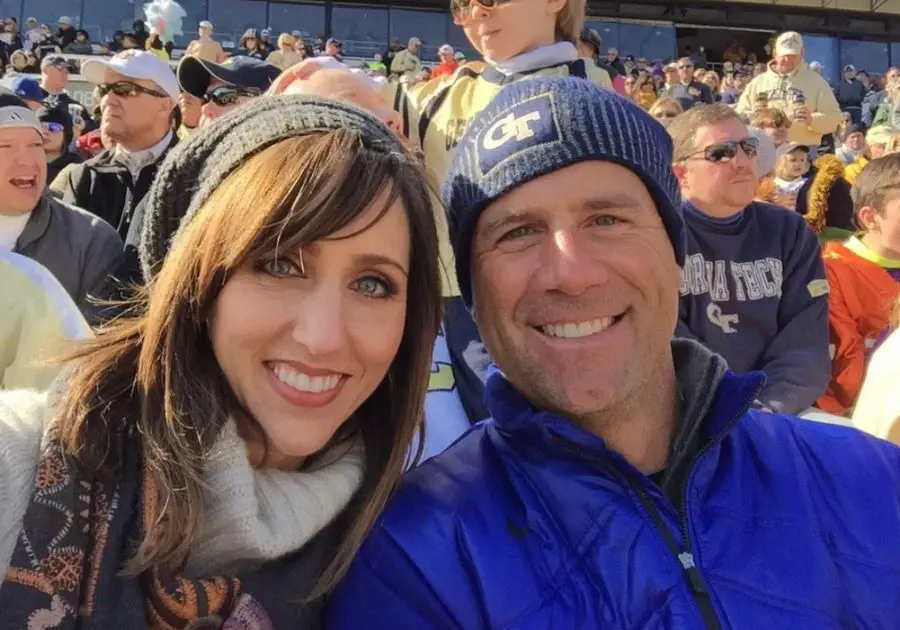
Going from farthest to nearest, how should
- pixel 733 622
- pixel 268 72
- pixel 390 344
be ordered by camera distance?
pixel 268 72, pixel 390 344, pixel 733 622

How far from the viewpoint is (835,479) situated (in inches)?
62.0

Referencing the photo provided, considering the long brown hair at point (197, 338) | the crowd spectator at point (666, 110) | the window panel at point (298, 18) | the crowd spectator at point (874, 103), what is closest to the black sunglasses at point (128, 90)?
the long brown hair at point (197, 338)

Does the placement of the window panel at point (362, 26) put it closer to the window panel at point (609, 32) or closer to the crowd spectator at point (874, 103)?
→ the window panel at point (609, 32)

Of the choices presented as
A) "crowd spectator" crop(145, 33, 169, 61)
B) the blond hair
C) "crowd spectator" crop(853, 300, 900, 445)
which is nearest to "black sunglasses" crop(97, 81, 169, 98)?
the blond hair

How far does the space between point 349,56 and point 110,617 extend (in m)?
18.7

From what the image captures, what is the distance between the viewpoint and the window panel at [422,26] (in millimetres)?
19688

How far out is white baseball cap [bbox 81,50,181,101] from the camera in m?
4.14

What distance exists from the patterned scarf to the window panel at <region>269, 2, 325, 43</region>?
63.1 feet

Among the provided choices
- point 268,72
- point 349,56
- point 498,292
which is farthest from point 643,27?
point 498,292

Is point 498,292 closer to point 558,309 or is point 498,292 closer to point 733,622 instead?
point 558,309

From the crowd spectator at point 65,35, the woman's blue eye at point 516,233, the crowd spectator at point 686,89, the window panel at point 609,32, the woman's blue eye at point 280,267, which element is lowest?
the woman's blue eye at point 280,267

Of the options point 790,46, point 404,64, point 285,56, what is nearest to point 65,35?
point 404,64

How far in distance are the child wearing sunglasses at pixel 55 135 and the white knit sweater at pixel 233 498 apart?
16.0ft

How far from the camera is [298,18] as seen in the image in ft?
63.9
